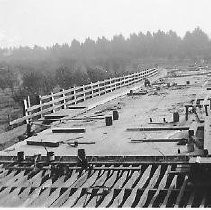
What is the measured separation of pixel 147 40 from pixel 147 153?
159310 mm

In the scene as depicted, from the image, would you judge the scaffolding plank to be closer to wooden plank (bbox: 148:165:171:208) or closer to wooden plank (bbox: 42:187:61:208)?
wooden plank (bbox: 148:165:171:208)

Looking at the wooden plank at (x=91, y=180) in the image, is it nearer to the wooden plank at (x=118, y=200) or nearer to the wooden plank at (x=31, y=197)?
the wooden plank at (x=118, y=200)

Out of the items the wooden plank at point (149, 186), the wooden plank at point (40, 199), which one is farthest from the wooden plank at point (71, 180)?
the wooden plank at point (149, 186)

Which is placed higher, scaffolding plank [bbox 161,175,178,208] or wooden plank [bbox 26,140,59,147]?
wooden plank [bbox 26,140,59,147]

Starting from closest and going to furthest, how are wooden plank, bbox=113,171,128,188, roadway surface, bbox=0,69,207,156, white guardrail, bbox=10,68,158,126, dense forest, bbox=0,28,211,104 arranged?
1. wooden plank, bbox=113,171,128,188
2. roadway surface, bbox=0,69,207,156
3. white guardrail, bbox=10,68,158,126
4. dense forest, bbox=0,28,211,104

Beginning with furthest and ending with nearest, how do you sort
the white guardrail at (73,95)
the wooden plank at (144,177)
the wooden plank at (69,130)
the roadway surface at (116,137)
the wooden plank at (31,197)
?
the white guardrail at (73,95) → the wooden plank at (69,130) → the roadway surface at (116,137) → the wooden plank at (144,177) → the wooden plank at (31,197)

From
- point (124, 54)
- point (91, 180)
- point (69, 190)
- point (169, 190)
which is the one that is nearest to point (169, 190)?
point (169, 190)

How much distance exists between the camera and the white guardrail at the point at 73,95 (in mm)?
14008

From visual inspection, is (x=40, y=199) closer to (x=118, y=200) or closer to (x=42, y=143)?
(x=118, y=200)

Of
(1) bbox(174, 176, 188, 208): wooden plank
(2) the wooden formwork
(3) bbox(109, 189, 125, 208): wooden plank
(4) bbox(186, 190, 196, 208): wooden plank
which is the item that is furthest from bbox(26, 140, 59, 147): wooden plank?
(4) bbox(186, 190, 196, 208): wooden plank

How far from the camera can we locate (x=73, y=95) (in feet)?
59.0

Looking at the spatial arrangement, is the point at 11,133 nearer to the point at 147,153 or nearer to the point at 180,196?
the point at 147,153

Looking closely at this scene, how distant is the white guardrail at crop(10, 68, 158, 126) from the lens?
14.0 m

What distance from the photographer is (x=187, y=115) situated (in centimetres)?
1210
